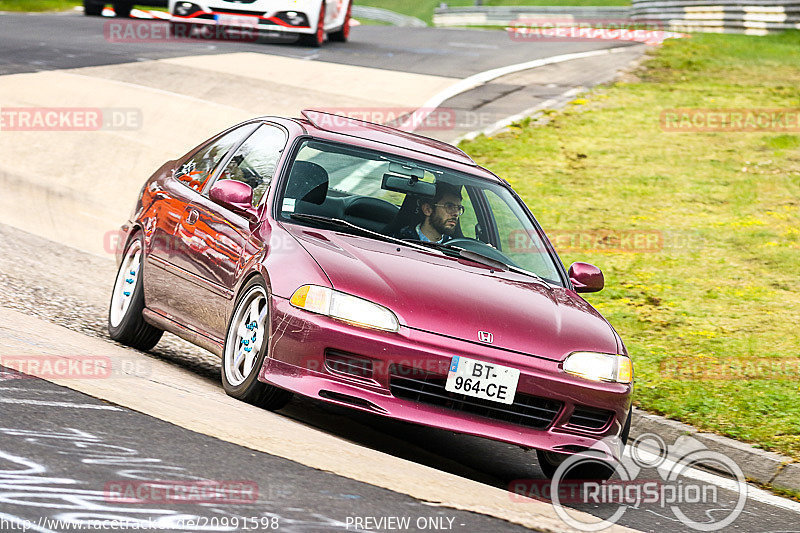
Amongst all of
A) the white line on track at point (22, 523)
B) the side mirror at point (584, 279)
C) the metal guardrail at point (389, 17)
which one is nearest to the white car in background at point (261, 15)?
the side mirror at point (584, 279)

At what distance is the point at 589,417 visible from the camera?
19.2 ft

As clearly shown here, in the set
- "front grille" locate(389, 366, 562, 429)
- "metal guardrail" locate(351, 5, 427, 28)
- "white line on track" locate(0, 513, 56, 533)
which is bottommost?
"metal guardrail" locate(351, 5, 427, 28)

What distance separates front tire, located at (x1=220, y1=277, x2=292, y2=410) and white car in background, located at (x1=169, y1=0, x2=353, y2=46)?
17.1 meters

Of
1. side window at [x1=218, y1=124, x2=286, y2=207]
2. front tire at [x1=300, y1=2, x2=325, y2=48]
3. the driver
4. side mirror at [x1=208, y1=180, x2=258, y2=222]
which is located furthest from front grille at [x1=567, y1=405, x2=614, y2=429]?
front tire at [x1=300, y1=2, x2=325, y2=48]

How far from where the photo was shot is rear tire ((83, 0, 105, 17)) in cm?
2986

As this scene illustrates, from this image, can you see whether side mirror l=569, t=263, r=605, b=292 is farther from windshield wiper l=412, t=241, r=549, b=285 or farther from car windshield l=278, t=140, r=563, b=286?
windshield wiper l=412, t=241, r=549, b=285

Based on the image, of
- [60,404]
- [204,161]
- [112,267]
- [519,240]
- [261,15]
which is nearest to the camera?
[60,404]

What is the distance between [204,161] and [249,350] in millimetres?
2063

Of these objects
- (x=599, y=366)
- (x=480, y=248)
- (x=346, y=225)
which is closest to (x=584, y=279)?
(x=480, y=248)

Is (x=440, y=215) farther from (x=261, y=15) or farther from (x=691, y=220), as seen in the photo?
(x=261, y=15)

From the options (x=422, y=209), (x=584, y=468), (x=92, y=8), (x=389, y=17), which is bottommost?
(x=389, y=17)

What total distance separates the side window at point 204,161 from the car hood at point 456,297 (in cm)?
137

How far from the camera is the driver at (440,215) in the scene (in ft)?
22.5

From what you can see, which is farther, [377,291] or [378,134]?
[378,134]
